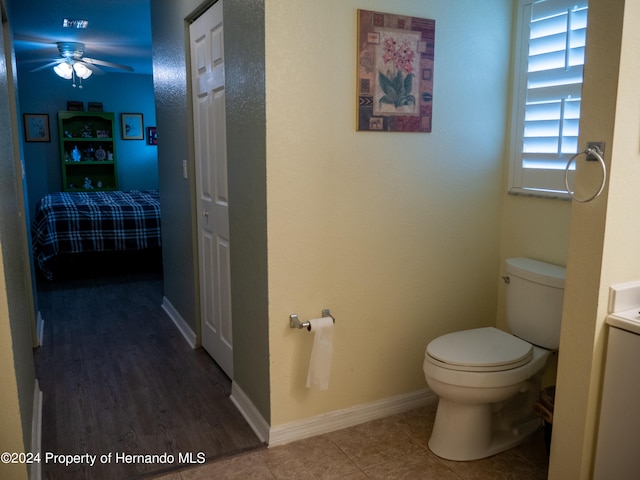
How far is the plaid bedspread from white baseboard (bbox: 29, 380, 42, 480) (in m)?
2.83

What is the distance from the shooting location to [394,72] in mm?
2348

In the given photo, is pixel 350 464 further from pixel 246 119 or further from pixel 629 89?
pixel 629 89

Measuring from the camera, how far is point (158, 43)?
375cm

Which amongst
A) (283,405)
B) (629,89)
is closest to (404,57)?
(629,89)

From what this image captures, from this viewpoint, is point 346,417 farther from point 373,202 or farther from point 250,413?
point 373,202

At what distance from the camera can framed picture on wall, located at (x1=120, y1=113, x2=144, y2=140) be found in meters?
7.97

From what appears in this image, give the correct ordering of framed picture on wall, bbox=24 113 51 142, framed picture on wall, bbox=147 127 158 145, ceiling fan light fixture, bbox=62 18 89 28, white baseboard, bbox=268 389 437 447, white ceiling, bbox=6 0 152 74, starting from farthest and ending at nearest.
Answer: framed picture on wall, bbox=147 127 158 145 < framed picture on wall, bbox=24 113 51 142 < ceiling fan light fixture, bbox=62 18 89 28 < white ceiling, bbox=6 0 152 74 < white baseboard, bbox=268 389 437 447

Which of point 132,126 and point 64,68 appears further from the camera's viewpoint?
point 132,126

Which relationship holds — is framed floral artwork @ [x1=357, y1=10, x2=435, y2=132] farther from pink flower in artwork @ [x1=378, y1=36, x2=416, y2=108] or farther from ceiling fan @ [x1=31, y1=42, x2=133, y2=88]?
ceiling fan @ [x1=31, y1=42, x2=133, y2=88]

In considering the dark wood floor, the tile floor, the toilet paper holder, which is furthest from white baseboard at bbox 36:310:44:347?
the toilet paper holder

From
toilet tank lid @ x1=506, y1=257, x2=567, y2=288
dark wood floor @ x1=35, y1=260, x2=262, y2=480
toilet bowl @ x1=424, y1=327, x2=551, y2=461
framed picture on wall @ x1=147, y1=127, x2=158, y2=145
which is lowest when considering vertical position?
dark wood floor @ x1=35, y1=260, x2=262, y2=480

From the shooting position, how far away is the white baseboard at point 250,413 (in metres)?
2.39

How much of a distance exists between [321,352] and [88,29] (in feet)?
15.2

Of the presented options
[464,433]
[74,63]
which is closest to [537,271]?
[464,433]
